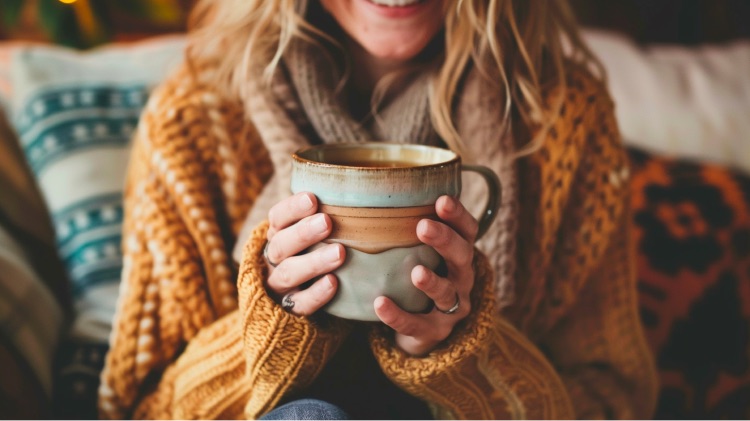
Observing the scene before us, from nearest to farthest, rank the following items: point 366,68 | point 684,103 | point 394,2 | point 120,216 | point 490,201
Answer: point 490,201 < point 394,2 < point 366,68 < point 120,216 < point 684,103

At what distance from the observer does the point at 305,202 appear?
449 millimetres

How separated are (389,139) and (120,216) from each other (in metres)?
0.49

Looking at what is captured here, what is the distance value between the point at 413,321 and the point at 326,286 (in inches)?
3.1

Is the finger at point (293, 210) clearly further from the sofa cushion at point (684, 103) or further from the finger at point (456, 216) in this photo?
the sofa cushion at point (684, 103)

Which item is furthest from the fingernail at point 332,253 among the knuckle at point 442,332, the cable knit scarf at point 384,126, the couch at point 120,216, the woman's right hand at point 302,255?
the couch at point 120,216

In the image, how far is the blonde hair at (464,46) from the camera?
2.43ft

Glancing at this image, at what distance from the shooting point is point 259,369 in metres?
0.59

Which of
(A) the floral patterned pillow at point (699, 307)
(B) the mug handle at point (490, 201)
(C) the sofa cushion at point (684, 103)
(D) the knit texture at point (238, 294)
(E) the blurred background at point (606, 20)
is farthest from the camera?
(E) the blurred background at point (606, 20)

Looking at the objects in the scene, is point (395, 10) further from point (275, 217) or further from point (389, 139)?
point (275, 217)

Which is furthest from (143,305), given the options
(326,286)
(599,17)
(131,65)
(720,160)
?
(599,17)

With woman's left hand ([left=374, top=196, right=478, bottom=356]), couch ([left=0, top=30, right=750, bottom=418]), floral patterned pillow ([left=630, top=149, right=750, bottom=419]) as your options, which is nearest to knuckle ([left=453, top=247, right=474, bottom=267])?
woman's left hand ([left=374, top=196, right=478, bottom=356])

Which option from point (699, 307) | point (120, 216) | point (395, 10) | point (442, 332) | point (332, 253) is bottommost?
point (699, 307)

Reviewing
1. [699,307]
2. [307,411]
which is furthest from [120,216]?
[699,307]

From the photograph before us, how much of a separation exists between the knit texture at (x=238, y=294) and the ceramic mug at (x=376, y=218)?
6.1 inches
